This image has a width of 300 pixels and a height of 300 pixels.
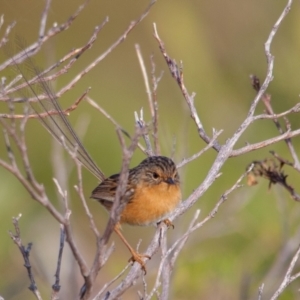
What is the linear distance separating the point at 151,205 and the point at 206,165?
129 inches

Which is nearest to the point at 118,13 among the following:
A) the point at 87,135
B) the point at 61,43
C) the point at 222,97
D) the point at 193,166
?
the point at 61,43

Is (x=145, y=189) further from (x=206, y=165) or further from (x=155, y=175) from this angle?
(x=206, y=165)

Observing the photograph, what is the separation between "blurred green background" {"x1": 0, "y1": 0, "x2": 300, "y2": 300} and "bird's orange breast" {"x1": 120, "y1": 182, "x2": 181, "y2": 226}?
366mm

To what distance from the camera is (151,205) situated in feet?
13.5

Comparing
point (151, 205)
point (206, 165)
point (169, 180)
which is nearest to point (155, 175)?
point (169, 180)

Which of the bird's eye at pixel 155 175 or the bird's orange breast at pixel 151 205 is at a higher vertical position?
the bird's eye at pixel 155 175

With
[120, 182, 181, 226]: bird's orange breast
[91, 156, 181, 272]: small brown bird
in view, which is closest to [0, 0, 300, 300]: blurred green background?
[91, 156, 181, 272]: small brown bird

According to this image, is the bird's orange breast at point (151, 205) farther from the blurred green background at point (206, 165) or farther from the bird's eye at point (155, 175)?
the blurred green background at point (206, 165)

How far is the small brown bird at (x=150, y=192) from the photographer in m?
4.10

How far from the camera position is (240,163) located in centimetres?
730

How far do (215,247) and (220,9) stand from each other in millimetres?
4424

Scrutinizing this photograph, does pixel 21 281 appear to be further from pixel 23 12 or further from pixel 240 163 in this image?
pixel 23 12

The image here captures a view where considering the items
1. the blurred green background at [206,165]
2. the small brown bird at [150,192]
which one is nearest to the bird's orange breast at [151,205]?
the small brown bird at [150,192]

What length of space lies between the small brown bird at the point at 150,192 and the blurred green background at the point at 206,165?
0.75ft
